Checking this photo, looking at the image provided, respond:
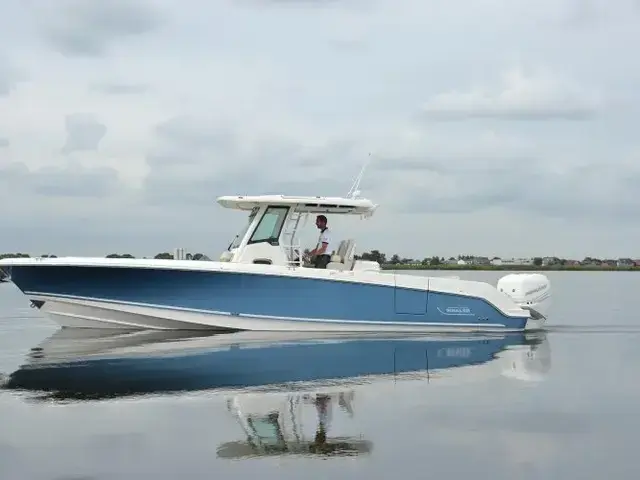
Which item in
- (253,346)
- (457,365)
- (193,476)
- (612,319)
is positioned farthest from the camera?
(612,319)

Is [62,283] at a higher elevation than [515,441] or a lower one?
higher

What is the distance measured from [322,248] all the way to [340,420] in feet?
31.2

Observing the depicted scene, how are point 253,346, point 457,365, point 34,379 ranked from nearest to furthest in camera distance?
point 34,379 → point 457,365 → point 253,346

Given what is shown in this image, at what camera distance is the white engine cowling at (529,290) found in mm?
19156

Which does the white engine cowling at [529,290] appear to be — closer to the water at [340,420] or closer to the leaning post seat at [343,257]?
the leaning post seat at [343,257]

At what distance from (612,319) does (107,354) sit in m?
14.7

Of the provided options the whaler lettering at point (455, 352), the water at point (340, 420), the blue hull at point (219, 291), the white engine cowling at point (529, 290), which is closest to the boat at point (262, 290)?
the blue hull at point (219, 291)

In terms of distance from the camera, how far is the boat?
55.6ft

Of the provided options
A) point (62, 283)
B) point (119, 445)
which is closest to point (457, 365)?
point (119, 445)

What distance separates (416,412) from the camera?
9.40 m

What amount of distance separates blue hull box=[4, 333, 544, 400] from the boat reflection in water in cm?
1

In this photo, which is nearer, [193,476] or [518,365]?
[193,476]

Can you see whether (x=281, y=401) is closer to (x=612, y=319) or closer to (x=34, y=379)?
(x=34, y=379)

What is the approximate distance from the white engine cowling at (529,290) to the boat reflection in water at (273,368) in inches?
26.1
